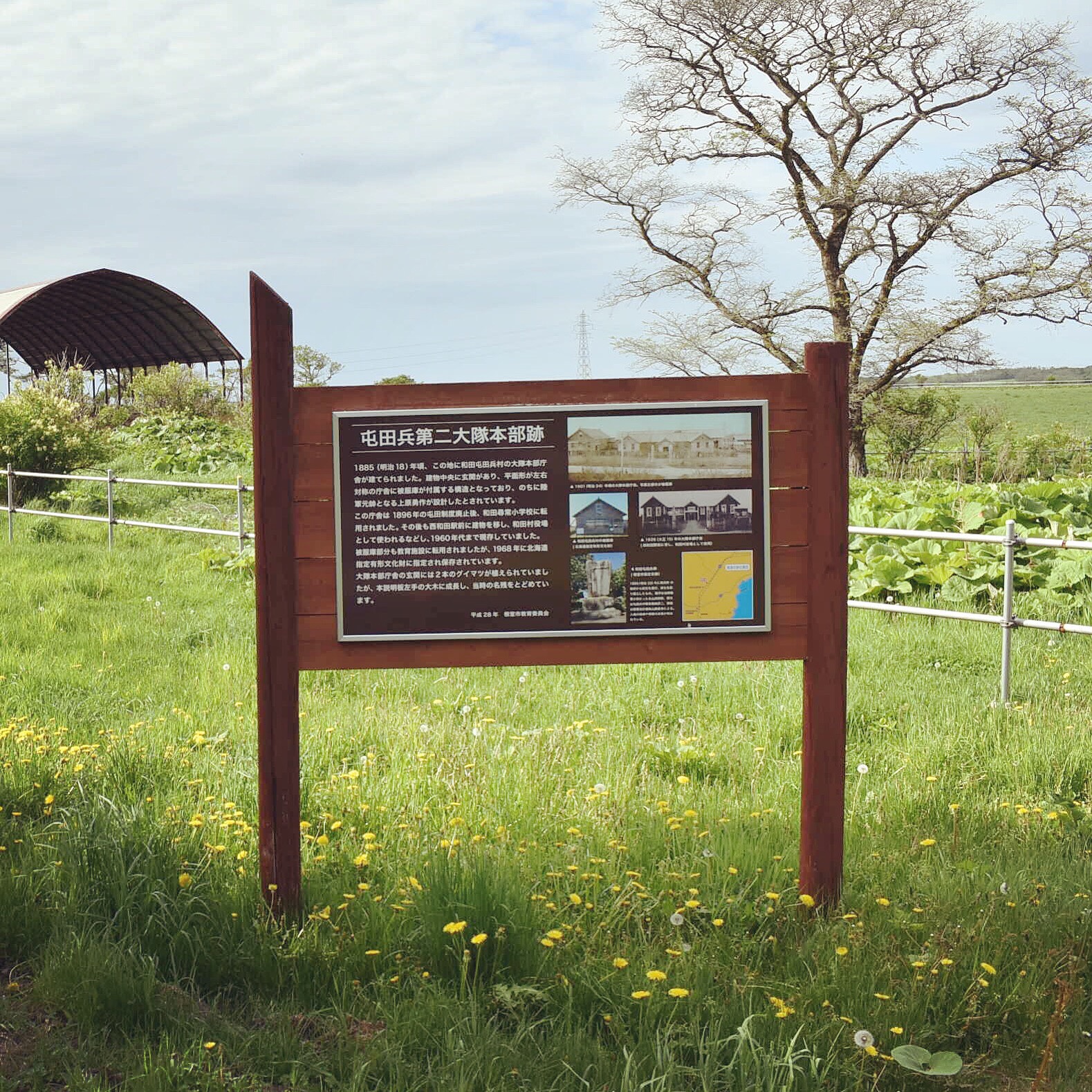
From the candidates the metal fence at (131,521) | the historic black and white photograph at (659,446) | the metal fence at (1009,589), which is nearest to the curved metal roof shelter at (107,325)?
the metal fence at (131,521)

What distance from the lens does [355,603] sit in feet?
12.3

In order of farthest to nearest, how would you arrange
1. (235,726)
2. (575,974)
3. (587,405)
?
(235,726) < (587,405) < (575,974)

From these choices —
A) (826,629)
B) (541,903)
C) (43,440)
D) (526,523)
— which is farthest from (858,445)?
(541,903)

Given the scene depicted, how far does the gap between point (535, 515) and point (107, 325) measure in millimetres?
43582

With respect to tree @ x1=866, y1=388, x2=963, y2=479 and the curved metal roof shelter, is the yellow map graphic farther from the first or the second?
the curved metal roof shelter

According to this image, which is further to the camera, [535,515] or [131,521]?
[131,521]

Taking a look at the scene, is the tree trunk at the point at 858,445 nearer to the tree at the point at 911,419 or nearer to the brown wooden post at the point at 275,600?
the tree at the point at 911,419

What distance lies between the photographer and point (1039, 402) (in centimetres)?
6731

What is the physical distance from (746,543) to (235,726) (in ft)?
10.9

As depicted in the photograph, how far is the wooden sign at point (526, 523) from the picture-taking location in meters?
3.70

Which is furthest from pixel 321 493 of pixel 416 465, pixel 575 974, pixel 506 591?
pixel 575 974

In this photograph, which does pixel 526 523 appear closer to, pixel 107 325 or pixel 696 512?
pixel 696 512

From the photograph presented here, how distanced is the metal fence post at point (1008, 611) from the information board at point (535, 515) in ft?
12.4

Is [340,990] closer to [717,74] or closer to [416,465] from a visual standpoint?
[416,465]
